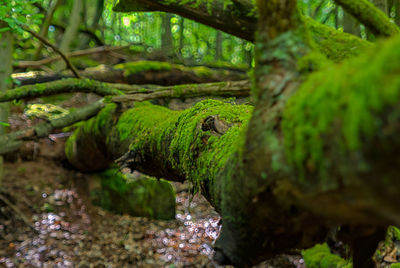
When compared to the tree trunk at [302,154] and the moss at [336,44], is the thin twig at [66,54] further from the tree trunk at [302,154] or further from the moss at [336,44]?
the tree trunk at [302,154]

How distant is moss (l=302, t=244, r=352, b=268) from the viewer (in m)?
3.35

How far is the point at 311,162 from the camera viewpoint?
75 cm

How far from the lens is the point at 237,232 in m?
1.29

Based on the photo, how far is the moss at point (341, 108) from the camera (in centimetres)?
61

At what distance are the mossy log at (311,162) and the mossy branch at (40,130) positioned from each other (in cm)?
318

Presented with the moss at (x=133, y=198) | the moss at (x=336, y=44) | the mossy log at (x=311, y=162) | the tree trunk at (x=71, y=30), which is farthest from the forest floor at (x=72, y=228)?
the tree trunk at (x=71, y=30)

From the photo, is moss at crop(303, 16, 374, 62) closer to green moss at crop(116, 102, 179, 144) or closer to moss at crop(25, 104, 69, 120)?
green moss at crop(116, 102, 179, 144)

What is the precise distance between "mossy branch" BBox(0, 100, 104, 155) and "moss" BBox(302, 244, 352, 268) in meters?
3.61

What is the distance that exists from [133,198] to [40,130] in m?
2.85

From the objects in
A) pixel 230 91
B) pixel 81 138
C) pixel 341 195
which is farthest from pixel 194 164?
pixel 81 138

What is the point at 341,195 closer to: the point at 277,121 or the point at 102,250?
the point at 277,121

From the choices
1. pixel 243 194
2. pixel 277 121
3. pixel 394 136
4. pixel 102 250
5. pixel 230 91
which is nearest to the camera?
pixel 394 136

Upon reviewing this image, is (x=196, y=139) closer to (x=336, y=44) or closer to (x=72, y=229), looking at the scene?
(x=336, y=44)

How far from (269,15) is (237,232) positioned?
902 millimetres
